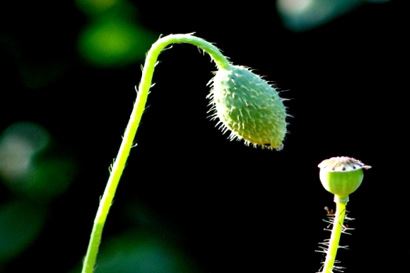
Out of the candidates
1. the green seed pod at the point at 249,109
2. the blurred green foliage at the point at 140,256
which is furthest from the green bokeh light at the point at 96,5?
the green seed pod at the point at 249,109

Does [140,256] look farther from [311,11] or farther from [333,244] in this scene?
[333,244]

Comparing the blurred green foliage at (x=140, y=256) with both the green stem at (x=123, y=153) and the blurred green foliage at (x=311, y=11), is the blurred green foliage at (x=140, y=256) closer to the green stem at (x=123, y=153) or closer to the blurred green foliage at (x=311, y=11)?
the blurred green foliage at (x=311, y=11)

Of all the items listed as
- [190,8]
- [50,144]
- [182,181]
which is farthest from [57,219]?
[190,8]

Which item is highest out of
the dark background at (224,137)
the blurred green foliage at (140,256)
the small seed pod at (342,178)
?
the dark background at (224,137)

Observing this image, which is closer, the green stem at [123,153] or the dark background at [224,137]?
the green stem at [123,153]

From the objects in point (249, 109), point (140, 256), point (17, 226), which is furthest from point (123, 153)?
point (17, 226)

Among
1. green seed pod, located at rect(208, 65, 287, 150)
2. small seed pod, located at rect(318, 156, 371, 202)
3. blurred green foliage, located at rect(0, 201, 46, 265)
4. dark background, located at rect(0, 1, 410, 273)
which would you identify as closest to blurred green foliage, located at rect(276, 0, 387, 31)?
dark background, located at rect(0, 1, 410, 273)

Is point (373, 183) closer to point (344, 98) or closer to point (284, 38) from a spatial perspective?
point (344, 98)
